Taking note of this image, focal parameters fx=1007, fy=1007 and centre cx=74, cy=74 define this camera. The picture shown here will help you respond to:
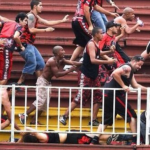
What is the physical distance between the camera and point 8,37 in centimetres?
1744

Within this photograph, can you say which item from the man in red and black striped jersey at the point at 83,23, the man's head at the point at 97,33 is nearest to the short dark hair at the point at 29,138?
the man's head at the point at 97,33

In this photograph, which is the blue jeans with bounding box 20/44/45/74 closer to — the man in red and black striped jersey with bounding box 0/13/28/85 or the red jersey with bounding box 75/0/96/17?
the man in red and black striped jersey with bounding box 0/13/28/85

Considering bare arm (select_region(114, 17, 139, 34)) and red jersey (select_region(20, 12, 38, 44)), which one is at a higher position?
bare arm (select_region(114, 17, 139, 34))

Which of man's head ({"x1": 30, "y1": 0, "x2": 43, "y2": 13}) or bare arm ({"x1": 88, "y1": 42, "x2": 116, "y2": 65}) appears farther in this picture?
man's head ({"x1": 30, "y1": 0, "x2": 43, "y2": 13})

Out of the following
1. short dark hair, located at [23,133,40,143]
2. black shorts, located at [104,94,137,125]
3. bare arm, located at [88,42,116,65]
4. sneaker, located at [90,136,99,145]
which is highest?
bare arm, located at [88,42,116,65]

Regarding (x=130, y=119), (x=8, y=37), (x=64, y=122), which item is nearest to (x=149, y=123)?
(x=130, y=119)

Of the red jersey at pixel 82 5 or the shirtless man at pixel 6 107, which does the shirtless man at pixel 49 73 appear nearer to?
the shirtless man at pixel 6 107

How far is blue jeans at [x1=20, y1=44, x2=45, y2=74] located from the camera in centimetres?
1777

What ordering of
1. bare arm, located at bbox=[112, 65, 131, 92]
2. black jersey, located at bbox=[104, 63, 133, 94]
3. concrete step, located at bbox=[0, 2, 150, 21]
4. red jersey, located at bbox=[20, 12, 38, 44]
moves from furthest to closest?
concrete step, located at bbox=[0, 2, 150, 21]
red jersey, located at bbox=[20, 12, 38, 44]
black jersey, located at bbox=[104, 63, 133, 94]
bare arm, located at bbox=[112, 65, 131, 92]

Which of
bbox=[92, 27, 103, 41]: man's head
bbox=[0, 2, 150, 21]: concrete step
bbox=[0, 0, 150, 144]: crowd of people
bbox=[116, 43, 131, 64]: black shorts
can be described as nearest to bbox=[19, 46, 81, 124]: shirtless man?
bbox=[0, 0, 150, 144]: crowd of people

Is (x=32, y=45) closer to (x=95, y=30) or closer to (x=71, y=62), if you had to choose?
(x=71, y=62)

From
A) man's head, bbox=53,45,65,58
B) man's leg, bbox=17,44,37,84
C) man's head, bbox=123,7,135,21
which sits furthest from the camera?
man's head, bbox=123,7,135,21

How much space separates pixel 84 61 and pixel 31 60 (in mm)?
1173

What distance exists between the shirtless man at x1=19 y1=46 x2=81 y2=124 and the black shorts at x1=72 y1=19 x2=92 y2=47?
2.53ft
